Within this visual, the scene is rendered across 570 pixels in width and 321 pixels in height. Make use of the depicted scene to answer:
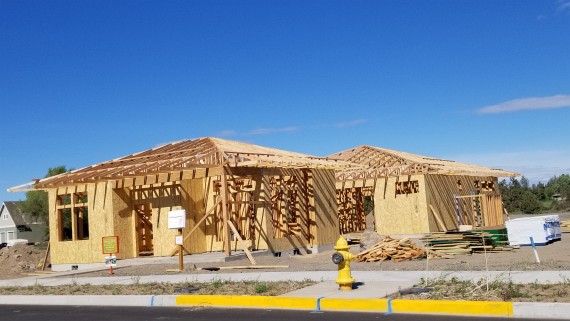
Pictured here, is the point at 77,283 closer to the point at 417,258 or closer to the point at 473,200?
the point at 417,258

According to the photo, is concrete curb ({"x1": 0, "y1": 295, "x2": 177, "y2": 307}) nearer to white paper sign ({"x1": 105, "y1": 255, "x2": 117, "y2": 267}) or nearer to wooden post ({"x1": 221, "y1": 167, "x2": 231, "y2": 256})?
white paper sign ({"x1": 105, "y1": 255, "x2": 117, "y2": 267})

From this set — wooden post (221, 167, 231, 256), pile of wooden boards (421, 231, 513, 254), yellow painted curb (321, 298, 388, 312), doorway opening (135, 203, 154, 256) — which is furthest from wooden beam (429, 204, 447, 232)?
yellow painted curb (321, 298, 388, 312)

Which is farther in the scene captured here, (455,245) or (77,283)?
(455,245)

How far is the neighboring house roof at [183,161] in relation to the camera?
22734mm

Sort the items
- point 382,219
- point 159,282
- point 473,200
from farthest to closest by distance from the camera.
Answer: point 473,200, point 382,219, point 159,282

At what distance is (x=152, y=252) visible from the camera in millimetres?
26531

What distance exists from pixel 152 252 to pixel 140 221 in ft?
4.59

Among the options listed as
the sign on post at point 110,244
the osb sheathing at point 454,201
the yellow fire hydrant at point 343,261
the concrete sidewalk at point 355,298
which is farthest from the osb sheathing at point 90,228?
the osb sheathing at point 454,201

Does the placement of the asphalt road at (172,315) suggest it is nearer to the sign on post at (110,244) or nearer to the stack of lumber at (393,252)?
the stack of lumber at (393,252)

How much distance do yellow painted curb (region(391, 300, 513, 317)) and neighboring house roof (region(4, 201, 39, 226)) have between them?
67.7 meters

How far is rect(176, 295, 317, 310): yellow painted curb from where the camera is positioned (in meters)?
11.5

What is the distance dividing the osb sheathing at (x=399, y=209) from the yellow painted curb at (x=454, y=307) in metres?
21.9

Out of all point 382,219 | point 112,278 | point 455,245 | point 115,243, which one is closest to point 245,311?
point 112,278

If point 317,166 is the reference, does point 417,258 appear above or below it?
below
